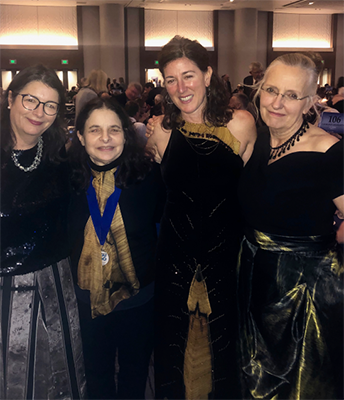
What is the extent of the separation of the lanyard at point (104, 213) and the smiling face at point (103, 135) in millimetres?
171

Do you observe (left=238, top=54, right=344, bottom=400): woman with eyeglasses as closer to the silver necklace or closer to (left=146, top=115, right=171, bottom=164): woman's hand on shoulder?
(left=146, top=115, right=171, bottom=164): woman's hand on shoulder

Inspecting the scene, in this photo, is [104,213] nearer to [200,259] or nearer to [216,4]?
[200,259]

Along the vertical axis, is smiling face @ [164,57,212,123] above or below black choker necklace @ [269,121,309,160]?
above

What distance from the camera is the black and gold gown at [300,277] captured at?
168 centimetres

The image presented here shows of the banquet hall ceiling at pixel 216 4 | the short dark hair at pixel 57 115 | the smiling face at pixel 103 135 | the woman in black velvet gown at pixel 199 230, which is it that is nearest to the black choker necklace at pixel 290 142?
the woman in black velvet gown at pixel 199 230

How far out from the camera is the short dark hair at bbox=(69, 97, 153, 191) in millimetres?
1933

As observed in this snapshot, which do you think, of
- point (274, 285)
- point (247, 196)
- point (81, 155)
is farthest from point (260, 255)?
point (81, 155)

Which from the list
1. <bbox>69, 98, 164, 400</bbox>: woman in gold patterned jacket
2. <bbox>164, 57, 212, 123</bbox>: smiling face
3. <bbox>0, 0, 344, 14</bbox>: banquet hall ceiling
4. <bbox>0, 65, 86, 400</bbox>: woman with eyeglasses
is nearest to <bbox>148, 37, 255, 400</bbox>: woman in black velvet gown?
<bbox>164, 57, 212, 123</bbox>: smiling face

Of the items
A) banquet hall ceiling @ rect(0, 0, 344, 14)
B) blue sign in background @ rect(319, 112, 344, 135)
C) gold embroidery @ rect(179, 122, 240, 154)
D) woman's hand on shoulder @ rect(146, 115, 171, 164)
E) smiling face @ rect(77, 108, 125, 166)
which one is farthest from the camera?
banquet hall ceiling @ rect(0, 0, 344, 14)

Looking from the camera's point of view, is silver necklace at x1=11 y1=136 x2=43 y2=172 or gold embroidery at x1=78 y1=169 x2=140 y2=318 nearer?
silver necklace at x1=11 y1=136 x2=43 y2=172

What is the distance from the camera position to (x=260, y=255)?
178cm

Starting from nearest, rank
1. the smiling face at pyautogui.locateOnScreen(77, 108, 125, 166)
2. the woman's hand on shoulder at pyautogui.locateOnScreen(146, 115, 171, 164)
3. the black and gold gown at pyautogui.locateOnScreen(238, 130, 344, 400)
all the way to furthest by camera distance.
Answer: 1. the black and gold gown at pyautogui.locateOnScreen(238, 130, 344, 400)
2. the smiling face at pyautogui.locateOnScreen(77, 108, 125, 166)
3. the woman's hand on shoulder at pyautogui.locateOnScreen(146, 115, 171, 164)

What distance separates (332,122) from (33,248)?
53.9 inches

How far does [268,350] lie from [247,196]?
66 cm
